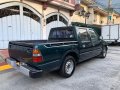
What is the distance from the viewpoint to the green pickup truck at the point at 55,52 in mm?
4266

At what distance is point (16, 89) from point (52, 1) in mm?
9761

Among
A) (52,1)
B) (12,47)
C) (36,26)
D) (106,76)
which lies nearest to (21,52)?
(12,47)

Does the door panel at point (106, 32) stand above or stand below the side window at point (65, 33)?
above

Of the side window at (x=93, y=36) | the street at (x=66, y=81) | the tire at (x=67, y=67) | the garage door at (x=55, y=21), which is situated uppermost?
the garage door at (x=55, y=21)

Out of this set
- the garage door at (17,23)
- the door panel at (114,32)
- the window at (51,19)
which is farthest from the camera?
the door panel at (114,32)

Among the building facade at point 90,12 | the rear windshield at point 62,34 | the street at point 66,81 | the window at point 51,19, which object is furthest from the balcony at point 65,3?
the street at point 66,81

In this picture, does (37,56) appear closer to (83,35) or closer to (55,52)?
(55,52)

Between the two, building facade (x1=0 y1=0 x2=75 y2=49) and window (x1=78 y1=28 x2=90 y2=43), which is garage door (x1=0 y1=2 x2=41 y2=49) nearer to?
building facade (x1=0 y1=0 x2=75 y2=49)

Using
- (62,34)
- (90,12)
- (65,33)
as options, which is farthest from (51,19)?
(90,12)

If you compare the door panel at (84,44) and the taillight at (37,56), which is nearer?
the taillight at (37,56)

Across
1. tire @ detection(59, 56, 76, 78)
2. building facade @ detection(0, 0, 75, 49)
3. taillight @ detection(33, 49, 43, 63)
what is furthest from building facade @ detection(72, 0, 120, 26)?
taillight @ detection(33, 49, 43, 63)

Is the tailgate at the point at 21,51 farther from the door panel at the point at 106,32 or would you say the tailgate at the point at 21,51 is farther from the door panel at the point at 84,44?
the door panel at the point at 106,32

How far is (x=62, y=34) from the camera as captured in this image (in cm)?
654

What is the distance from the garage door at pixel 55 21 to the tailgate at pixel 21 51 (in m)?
8.10
